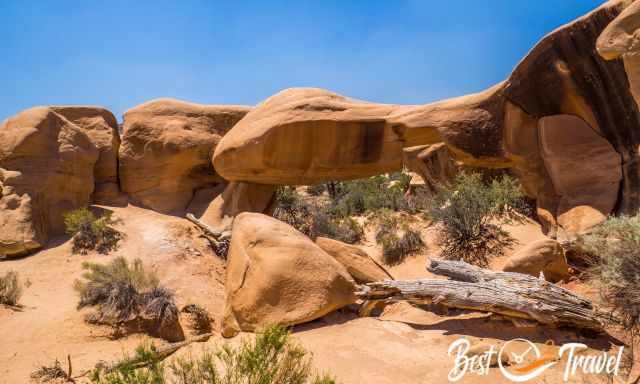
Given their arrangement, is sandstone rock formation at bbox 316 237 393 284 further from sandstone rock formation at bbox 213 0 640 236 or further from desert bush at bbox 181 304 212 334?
sandstone rock formation at bbox 213 0 640 236

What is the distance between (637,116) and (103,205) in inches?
502

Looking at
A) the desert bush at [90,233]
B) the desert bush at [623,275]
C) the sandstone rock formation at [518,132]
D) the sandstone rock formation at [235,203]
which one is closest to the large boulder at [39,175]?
the desert bush at [90,233]

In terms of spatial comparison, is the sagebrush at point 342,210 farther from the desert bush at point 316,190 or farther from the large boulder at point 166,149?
the desert bush at point 316,190

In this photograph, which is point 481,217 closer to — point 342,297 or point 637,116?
point 637,116

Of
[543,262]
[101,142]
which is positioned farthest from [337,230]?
[101,142]

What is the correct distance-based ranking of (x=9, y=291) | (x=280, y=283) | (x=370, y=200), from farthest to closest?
(x=370, y=200), (x=9, y=291), (x=280, y=283)

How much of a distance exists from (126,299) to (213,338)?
182cm

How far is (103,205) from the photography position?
11.8 m

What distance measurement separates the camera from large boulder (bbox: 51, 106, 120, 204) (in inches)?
476

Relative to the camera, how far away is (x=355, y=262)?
23.5ft

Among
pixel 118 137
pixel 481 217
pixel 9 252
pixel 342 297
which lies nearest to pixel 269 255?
pixel 342 297

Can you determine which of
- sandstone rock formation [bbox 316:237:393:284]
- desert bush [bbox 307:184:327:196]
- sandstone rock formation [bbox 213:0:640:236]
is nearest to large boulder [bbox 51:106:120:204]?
sandstone rock formation [bbox 213:0:640:236]

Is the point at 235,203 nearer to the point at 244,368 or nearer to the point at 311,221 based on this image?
the point at 311,221

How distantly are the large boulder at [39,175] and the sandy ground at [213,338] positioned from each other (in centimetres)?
61
